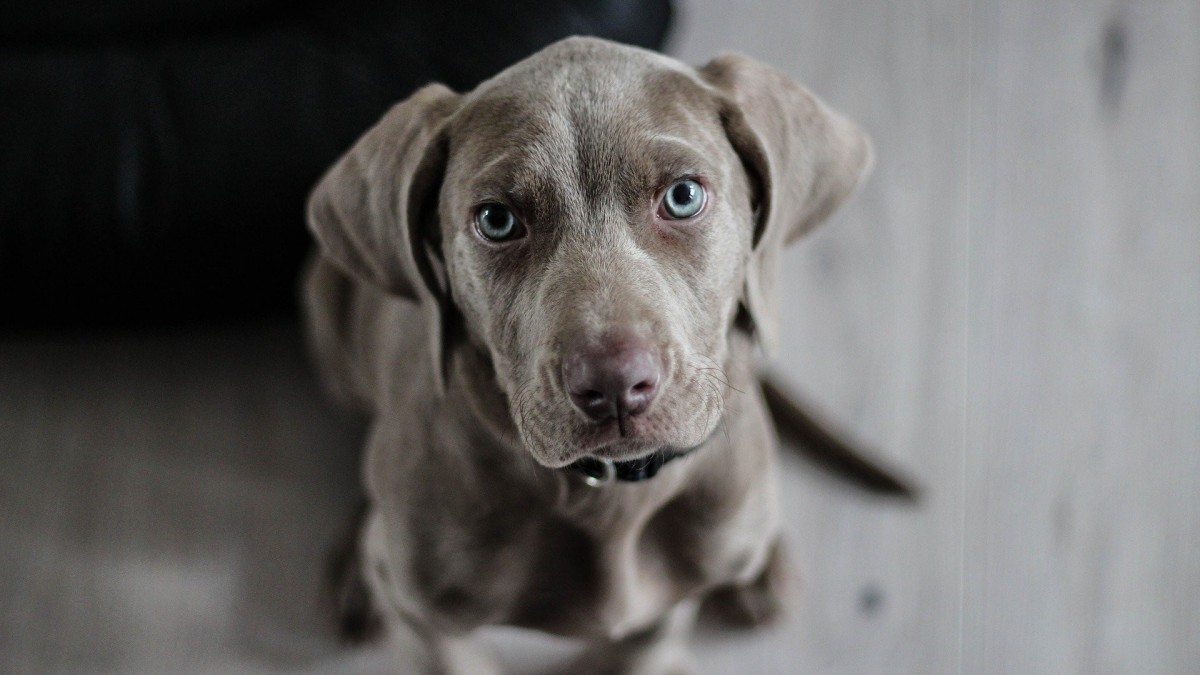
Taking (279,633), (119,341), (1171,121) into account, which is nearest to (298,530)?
(279,633)

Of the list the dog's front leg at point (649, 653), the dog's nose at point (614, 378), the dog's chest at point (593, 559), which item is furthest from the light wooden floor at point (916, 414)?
the dog's nose at point (614, 378)

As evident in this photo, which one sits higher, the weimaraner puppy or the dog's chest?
the weimaraner puppy

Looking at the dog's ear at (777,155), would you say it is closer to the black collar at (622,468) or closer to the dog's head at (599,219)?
the dog's head at (599,219)

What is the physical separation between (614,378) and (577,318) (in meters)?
0.08

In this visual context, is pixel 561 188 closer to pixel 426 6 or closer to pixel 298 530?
pixel 426 6

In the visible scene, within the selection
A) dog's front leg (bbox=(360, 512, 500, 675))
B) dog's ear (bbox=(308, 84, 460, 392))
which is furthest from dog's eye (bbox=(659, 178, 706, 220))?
dog's front leg (bbox=(360, 512, 500, 675))

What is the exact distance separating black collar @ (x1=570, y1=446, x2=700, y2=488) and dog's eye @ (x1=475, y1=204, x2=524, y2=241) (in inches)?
11.4

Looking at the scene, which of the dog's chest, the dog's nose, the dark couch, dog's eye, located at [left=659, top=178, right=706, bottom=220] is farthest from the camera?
the dark couch

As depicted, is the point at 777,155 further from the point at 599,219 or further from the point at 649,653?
the point at 649,653

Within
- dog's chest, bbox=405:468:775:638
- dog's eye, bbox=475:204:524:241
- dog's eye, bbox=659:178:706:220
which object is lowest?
dog's chest, bbox=405:468:775:638

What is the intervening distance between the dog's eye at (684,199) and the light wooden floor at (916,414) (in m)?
1.10

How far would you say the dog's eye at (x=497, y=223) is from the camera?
117cm

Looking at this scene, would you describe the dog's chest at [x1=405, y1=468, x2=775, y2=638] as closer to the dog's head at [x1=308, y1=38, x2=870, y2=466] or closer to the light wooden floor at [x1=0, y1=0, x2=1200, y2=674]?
the dog's head at [x1=308, y1=38, x2=870, y2=466]

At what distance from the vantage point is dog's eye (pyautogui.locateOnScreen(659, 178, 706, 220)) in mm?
1167
